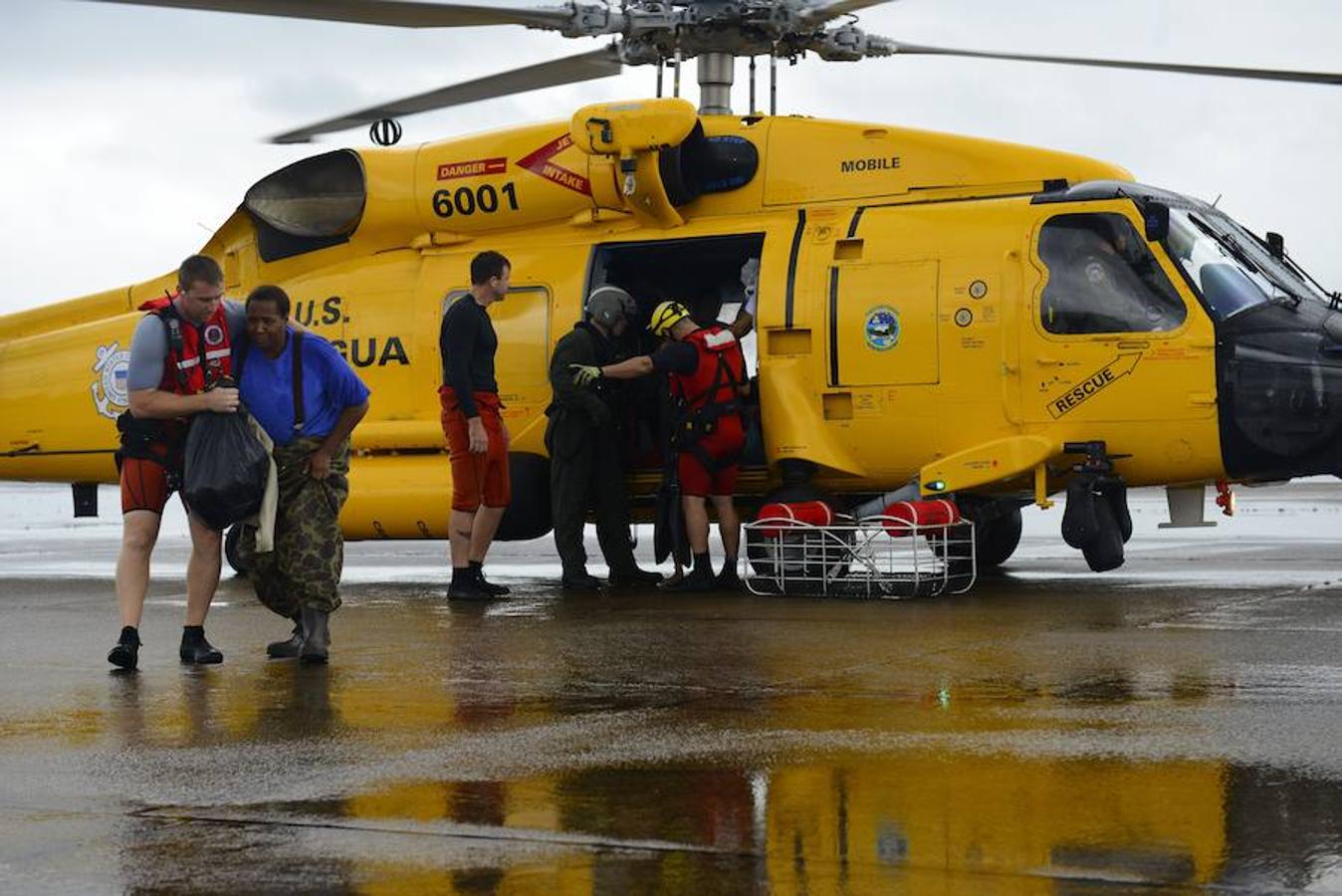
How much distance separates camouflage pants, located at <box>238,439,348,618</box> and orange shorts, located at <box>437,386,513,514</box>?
11.1 ft

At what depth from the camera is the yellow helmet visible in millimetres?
12289

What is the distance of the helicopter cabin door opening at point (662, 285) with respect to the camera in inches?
517

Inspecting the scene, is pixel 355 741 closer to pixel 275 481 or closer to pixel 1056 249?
pixel 275 481

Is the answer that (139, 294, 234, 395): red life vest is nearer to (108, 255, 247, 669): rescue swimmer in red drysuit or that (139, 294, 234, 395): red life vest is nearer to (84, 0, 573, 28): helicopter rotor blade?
(108, 255, 247, 669): rescue swimmer in red drysuit

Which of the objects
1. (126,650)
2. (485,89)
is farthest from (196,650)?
(485,89)

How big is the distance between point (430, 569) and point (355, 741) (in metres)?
9.30

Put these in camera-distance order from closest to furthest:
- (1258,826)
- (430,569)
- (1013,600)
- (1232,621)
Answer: (1258,826) < (1232,621) < (1013,600) < (430,569)

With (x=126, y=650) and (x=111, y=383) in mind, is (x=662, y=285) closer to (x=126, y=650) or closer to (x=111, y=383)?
(x=111, y=383)

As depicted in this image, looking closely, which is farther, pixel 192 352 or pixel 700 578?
pixel 700 578

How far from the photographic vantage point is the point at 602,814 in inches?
199

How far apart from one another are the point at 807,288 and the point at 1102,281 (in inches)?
72.7

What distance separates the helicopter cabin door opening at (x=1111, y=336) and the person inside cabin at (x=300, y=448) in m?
4.83

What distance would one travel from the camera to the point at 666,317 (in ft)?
40.4

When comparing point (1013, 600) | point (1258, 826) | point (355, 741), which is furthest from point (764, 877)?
point (1013, 600)
